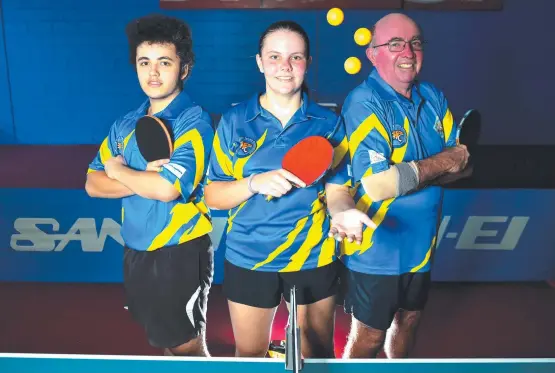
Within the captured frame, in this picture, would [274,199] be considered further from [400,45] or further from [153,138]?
[400,45]

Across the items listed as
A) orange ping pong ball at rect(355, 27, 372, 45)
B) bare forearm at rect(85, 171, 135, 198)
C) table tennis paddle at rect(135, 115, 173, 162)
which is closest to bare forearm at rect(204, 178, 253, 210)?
table tennis paddle at rect(135, 115, 173, 162)

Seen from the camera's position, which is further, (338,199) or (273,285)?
(273,285)

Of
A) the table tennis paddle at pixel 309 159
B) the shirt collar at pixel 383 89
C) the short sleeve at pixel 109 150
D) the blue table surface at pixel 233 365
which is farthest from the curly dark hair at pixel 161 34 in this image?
the blue table surface at pixel 233 365

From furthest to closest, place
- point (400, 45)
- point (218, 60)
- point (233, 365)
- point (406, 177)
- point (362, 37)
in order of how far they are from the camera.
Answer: point (218, 60) < point (362, 37) < point (400, 45) < point (406, 177) < point (233, 365)

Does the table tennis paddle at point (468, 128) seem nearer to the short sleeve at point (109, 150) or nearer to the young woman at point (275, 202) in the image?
the young woman at point (275, 202)

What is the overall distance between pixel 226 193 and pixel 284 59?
575 millimetres

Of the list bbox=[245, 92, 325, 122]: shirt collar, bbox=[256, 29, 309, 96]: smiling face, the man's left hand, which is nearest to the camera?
the man's left hand

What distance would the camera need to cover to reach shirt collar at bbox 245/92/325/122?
89.3 inches

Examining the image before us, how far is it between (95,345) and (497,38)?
421 cm

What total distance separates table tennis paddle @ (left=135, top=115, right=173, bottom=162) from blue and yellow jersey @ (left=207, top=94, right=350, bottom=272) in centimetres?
20

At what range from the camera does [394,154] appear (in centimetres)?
240

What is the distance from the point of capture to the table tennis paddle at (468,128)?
2500 mm

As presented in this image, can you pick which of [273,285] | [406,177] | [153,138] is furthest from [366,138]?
[153,138]

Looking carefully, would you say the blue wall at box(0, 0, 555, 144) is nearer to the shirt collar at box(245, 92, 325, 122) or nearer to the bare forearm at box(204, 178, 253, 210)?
the shirt collar at box(245, 92, 325, 122)
